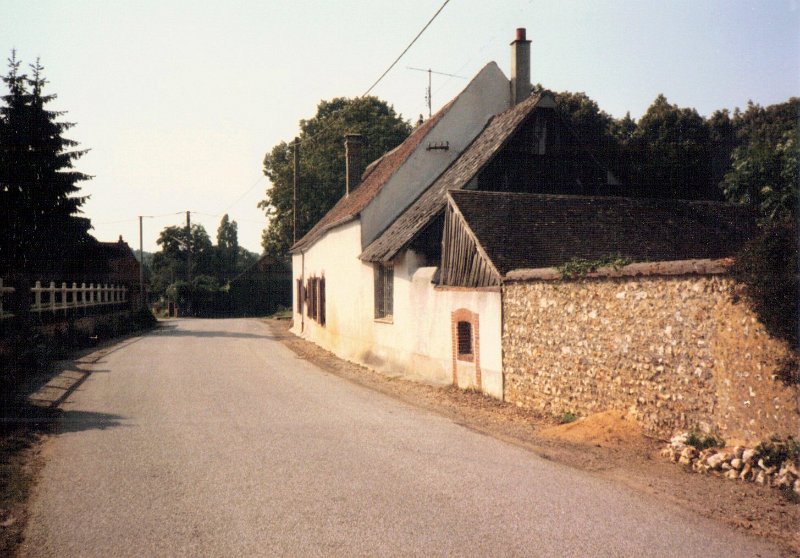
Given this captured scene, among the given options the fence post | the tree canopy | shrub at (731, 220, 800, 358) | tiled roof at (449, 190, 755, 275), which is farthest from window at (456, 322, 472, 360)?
the tree canopy

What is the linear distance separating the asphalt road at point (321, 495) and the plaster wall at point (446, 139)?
10868 millimetres

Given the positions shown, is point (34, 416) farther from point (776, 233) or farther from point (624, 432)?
point (776, 233)

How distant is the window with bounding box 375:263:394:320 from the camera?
18.6 metres

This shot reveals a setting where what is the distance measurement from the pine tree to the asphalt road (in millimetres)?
24360

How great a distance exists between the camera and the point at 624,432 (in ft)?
28.5

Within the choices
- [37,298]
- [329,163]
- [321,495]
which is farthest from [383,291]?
[329,163]

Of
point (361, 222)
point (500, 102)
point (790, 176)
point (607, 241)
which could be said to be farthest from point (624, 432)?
point (500, 102)

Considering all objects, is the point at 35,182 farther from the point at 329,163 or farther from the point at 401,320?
the point at 401,320

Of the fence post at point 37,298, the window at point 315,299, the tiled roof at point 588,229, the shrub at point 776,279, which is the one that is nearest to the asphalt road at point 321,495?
the shrub at point 776,279

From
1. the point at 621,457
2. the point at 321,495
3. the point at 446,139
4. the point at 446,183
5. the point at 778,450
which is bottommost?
the point at 621,457

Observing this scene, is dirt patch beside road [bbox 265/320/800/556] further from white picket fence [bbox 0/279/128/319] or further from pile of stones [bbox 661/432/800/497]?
white picket fence [bbox 0/279/128/319]

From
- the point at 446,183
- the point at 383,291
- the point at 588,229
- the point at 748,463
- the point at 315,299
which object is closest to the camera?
the point at 748,463

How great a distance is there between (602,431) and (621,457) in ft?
3.68

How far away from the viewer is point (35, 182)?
32.0 m
